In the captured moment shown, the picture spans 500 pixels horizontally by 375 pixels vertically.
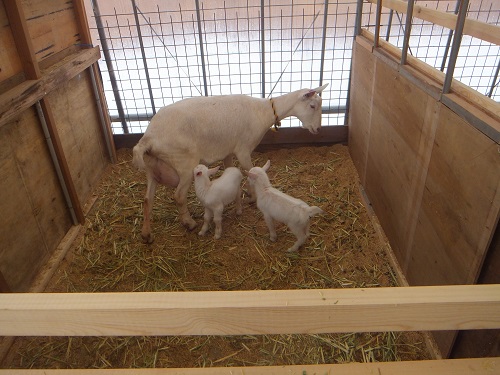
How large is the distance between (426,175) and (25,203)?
3136 millimetres

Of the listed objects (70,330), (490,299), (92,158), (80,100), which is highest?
(490,299)

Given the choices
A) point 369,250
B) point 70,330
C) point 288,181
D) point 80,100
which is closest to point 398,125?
point 369,250

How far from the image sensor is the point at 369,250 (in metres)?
3.67

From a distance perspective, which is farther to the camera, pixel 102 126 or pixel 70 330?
pixel 102 126

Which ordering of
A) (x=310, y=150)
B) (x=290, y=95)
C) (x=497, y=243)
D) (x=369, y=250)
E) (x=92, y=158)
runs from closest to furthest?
(x=497, y=243) → (x=369, y=250) → (x=290, y=95) → (x=92, y=158) → (x=310, y=150)

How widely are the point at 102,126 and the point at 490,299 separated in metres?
4.78

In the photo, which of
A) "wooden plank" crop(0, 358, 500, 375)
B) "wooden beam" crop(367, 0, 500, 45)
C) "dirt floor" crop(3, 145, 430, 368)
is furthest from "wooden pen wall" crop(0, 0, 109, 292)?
"wooden beam" crop(367, 0, 500, 45)

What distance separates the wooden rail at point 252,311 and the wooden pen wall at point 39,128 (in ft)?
6.22

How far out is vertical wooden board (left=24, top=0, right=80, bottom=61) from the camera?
3.63 m

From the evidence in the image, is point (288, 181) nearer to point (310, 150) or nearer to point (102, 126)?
point (310, 150)

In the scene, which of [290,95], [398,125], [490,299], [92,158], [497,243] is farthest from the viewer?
[92,158]

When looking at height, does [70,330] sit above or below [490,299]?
below

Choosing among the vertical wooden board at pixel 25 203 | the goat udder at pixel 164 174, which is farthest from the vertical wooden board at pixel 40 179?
the goat udder at pixel 164 174

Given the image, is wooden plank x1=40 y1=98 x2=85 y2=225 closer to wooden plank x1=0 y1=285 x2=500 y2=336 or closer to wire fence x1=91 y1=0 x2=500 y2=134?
wire fence x1=91 y1=0 x2=500 y2=134
